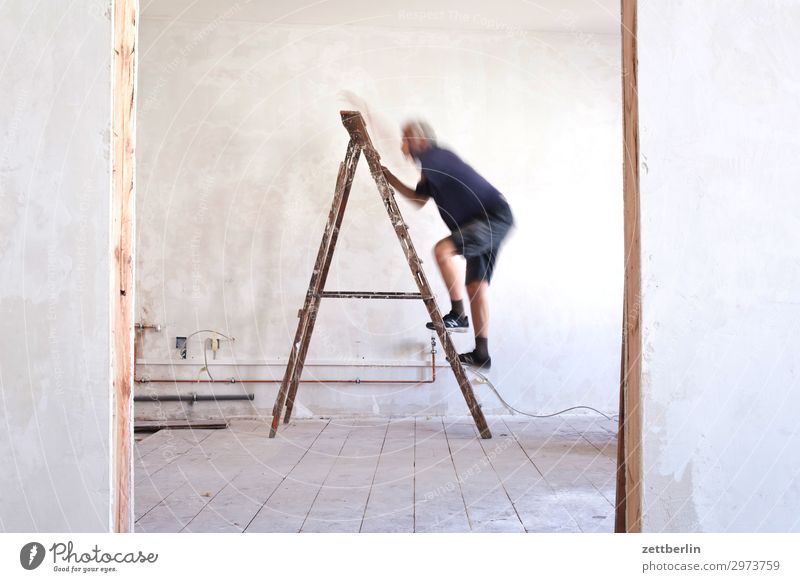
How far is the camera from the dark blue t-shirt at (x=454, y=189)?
5.21 metres

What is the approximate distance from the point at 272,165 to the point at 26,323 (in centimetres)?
338

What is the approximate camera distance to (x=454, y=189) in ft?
17.2

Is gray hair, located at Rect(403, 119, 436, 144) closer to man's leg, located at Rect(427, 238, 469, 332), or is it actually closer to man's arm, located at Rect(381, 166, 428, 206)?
man's arm, located at Rect(381, 166, 428, 206)

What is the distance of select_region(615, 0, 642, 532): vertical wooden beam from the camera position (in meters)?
1.96

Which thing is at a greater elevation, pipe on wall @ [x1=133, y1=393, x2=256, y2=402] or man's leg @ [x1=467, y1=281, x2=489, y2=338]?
man's leg @ [x1=467, y1=281, x2=489, y2=338]

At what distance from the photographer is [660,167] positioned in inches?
77.3

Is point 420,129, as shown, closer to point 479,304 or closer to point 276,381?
point 479,304

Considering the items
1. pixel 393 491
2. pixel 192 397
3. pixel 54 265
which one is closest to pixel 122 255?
pixel 54 265

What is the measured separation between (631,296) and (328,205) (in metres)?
3.37

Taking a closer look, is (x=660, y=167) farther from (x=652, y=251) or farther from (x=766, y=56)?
(x=766, y=56)

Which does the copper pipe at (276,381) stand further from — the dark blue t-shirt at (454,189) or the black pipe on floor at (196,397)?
the dark blue t-shirt at (454,189)
